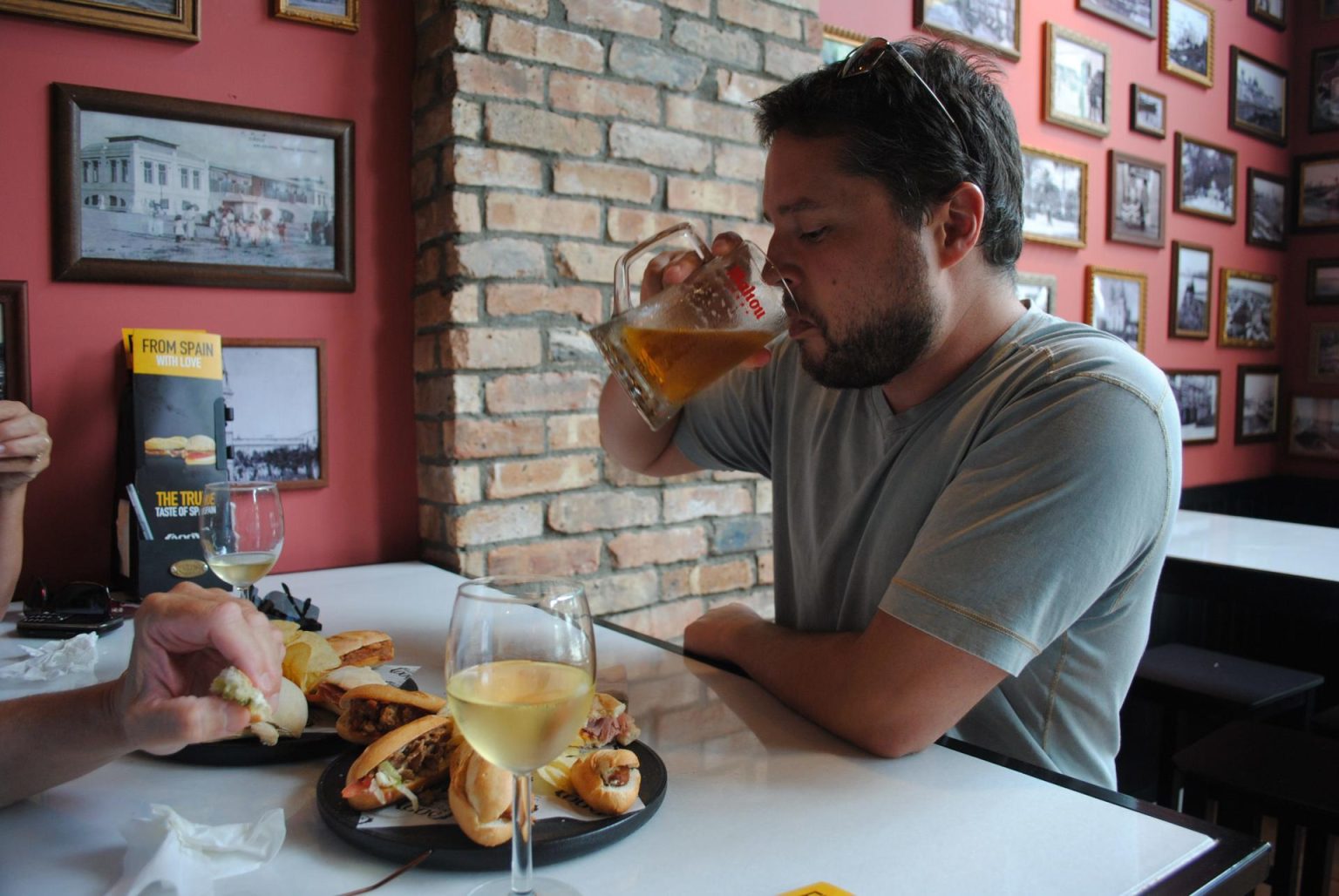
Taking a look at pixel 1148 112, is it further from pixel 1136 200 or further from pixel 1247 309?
pixel 1247 309

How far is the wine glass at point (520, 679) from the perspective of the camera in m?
0.62

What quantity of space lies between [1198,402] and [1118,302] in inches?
28.0

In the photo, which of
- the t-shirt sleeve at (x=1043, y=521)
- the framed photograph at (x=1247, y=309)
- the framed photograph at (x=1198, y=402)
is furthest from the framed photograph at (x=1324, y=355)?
the t-shirt sleeve at (x=1043, y=521)

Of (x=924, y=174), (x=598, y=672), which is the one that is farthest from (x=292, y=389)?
(x=924, y=174)

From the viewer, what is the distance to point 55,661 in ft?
3.77

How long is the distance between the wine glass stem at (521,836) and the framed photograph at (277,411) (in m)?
1.32

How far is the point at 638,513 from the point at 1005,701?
1.12m

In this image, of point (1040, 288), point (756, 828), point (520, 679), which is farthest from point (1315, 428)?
point (520, 679)

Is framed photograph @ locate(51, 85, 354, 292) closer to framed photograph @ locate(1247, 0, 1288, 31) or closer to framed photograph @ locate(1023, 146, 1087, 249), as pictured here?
framed photograph @ locate(1023, 146, 1087, 249)

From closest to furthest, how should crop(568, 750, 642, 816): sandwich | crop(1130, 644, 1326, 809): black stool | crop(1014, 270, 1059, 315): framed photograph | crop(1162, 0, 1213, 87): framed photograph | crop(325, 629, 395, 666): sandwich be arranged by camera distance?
crop(568, 750, 642, 816): sandwich → crop(325, 629, 395, 666): sandwich → crop(1130, 644, 1326, 809): black stool → crop(1014, 270, 1059, 315): framed photograph → crop(1162, 0, 1213, 87): framed photograph

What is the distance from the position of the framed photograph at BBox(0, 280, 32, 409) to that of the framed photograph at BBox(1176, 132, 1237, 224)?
3.96 metres

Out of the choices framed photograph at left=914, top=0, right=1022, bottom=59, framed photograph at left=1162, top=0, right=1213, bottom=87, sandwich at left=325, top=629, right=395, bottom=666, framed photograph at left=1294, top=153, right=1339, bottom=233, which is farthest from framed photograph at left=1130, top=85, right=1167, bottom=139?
sandwich at left=325, top=629, right=395, bottom=666

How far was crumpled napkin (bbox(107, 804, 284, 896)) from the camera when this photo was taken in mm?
672

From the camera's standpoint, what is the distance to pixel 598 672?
1.06m
